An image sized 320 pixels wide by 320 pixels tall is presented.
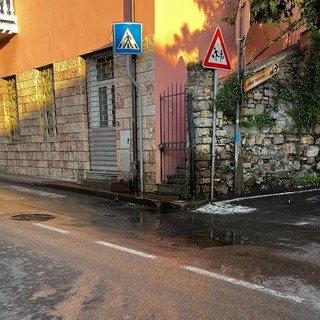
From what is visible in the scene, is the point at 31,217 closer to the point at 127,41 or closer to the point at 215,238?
the point at 215,238

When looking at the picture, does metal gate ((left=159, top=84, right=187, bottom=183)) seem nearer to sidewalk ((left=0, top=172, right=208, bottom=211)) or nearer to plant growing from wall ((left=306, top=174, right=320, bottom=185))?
sidewalk ((left=0, top=172, right=208, bottom=211))

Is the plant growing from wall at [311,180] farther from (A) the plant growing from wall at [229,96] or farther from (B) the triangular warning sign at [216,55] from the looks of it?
(B) the triangular warning sign at [216,55]

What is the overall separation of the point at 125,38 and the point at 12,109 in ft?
Result: 26.4

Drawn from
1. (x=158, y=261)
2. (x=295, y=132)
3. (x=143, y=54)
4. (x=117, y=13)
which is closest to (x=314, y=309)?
(x=158, y=261)

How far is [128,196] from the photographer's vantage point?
8672 millimetres

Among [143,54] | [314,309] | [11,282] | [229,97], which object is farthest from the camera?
[143,54]

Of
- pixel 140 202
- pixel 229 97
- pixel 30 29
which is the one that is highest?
pixel 30 29

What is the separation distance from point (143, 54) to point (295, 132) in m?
3.95

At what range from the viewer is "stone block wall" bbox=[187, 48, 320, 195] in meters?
7.74

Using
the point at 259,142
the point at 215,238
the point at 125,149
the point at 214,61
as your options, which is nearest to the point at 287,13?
the point at 214,61

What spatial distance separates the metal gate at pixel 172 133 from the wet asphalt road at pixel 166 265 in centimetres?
171

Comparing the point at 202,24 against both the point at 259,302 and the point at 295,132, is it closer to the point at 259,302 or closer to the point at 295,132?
the point at 295,132

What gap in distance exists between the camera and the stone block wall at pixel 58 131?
1110cm

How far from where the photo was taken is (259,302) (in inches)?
131
